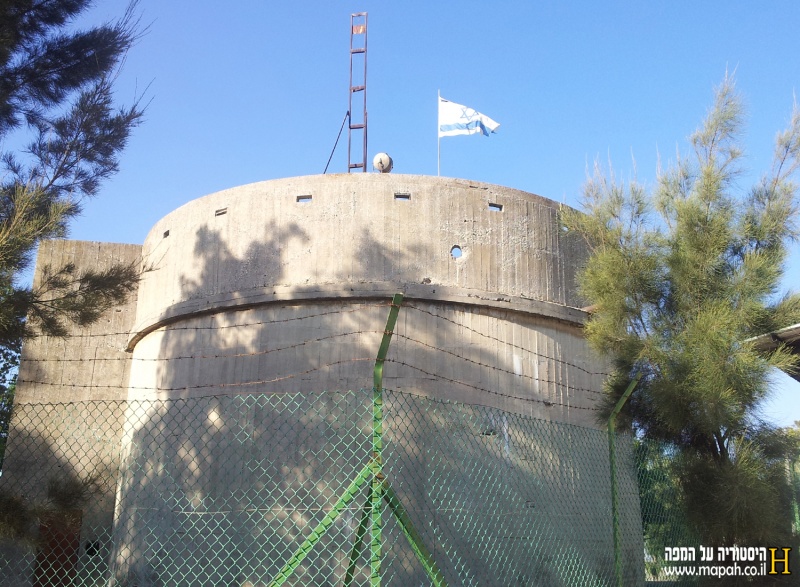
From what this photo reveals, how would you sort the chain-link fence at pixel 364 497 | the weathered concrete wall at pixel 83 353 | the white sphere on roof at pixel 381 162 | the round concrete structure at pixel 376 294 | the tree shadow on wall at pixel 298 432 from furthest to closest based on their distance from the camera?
the weathered concrete wall at pixel 83 353 → the white sphere on roof at pixel 381 162 → the round concrete structure at pixel 376 294 → the tree shadow on wall at pixel 298 432 → the chain-link fence at pixel 364 497

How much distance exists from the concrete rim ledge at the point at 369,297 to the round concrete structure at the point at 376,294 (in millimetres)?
20

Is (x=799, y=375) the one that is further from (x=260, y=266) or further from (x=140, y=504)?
(x=140, y=504)

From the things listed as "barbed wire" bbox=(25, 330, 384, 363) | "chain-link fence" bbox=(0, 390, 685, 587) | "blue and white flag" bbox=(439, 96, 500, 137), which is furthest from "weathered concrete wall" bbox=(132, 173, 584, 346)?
"blue and white flag" bbox=(439, 96, 500, 137)

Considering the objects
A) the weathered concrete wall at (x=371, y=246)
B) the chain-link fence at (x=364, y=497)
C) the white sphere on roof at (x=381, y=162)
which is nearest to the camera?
the chain-link fence at (x=364, y=497)

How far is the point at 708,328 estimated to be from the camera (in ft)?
22.8

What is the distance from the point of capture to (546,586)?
9.03 meters

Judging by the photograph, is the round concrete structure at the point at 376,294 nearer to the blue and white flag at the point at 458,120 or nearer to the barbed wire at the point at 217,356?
the barbed wire at the point at 217,356

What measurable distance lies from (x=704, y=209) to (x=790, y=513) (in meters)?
3.03

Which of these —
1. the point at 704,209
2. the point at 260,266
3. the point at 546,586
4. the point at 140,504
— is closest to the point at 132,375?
the point at 140,504

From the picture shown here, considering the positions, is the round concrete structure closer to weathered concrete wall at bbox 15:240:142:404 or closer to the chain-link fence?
the chain-link fence

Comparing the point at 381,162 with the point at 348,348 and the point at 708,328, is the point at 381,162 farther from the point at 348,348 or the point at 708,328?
the point at 708,328

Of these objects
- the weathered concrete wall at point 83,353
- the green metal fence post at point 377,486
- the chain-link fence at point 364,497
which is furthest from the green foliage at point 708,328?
the weathered concrete wall at point 83,353

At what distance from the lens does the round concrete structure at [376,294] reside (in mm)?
10227

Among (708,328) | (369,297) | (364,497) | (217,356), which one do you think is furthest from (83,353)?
(708,328)
